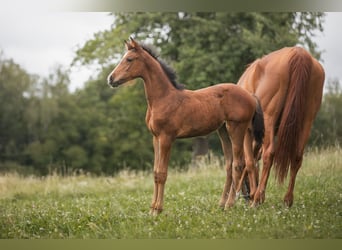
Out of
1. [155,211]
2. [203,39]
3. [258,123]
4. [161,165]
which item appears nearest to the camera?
[161,165]

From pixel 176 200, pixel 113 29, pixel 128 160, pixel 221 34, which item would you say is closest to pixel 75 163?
pixel 128 160

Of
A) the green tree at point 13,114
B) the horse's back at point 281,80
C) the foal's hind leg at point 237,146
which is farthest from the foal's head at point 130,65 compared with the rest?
the green tree at point 13,114

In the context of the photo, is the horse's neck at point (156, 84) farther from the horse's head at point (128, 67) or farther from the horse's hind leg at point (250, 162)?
the horse's hind leg at point (250, 162)

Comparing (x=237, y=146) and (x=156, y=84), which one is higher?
(x=156, y=84)

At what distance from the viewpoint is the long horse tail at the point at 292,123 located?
5070mm

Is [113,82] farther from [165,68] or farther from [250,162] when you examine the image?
[250,162]

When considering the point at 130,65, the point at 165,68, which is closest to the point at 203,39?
the point at 165,68

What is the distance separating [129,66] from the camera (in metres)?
4.85

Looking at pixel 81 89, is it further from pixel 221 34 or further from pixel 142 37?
pixel 221 34

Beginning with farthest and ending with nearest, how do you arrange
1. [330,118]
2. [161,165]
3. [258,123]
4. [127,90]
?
1. [127,90]
2. [330,118]
3. [258,123]
4. [161,165]

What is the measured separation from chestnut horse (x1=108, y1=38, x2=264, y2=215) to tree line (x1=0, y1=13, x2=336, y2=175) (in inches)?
64.5

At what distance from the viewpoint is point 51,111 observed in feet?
42.4

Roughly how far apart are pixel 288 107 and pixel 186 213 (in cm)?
140

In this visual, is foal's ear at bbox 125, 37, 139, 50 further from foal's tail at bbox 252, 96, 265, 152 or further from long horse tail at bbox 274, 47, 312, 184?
long horse tail at bbox 274, 47, 312, 184
